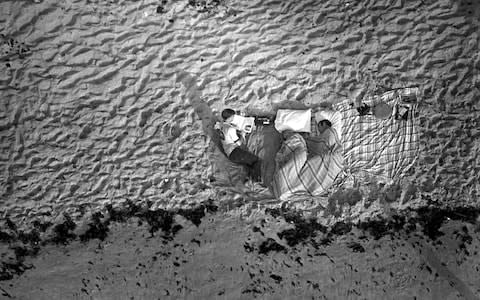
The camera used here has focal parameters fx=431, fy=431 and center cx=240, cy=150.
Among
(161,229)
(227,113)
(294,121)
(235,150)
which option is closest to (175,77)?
(227,113)

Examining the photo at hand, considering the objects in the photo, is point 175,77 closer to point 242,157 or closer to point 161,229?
point 242,157

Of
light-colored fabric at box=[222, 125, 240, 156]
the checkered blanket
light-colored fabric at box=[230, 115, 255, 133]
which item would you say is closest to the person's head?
the checkered blanket

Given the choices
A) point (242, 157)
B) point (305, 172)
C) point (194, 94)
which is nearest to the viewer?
point (305, 172)

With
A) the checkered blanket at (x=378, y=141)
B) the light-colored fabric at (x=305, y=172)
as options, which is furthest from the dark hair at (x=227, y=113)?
the checkered blanket at (x=378, y=141)

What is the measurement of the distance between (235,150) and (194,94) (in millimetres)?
634

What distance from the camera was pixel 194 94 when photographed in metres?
3.75

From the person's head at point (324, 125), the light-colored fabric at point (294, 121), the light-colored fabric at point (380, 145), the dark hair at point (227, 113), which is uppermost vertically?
the dark hair at point (227, 113)

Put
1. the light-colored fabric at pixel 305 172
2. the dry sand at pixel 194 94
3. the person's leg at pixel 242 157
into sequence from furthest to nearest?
the dry sand at pixel 194 94 → the person's leg at pixel 242 157 → the light-colored fabric at pixel 305 172

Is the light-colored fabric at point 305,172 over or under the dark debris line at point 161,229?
over

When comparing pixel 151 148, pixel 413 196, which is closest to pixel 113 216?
pixel 151 148

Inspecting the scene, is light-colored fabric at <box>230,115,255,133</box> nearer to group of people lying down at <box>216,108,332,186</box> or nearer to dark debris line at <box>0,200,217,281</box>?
group of people lying down at <box>216,108,332,186</box>

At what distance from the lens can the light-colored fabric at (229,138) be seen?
357 cm

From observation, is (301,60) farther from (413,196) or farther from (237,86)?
(413,196)

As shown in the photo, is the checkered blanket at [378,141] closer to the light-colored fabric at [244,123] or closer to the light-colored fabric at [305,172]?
the light-colored fabric at [305,172]
